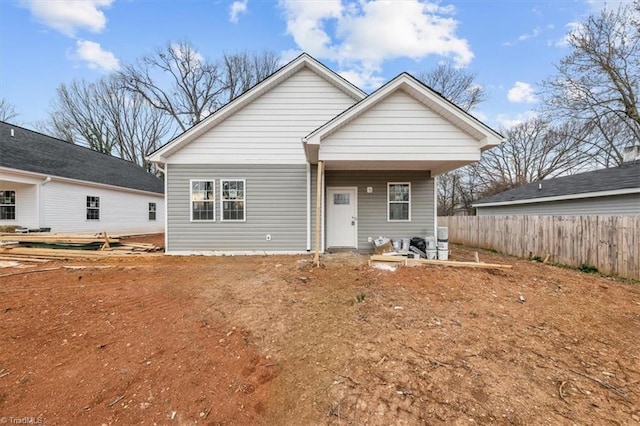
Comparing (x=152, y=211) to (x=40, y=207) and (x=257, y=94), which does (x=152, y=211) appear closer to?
(x=40, y=207)

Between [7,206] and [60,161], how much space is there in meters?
2.94

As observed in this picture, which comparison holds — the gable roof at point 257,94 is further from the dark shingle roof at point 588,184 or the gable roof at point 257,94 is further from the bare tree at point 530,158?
the bare tree at point 530,158

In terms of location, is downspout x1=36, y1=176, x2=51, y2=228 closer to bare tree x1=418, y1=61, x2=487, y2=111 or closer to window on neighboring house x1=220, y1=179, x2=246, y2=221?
window on neighboring house x1=220, y1=179, x2=246, y2=221

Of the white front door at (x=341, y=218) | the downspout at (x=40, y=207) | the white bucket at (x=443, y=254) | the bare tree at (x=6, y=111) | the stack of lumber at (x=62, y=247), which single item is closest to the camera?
→ the white bucket at (x=443, y=254)

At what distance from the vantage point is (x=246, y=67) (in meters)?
27.7

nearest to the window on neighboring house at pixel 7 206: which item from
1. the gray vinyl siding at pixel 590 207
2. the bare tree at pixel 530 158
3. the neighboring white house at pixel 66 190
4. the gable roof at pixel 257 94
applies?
the neighboring white house at pixel 66 190

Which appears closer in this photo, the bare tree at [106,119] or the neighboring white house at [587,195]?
the neighboring white house at [587,195]

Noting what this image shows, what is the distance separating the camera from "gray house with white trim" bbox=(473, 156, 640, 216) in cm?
977

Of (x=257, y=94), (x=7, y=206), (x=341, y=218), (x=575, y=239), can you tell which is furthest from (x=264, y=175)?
(x=7, y=206)

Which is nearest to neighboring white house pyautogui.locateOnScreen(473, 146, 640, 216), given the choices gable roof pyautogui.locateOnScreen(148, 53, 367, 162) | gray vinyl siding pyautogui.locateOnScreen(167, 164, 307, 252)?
gable roof pyautogui.locateOnScreen(148, 53, 367, 162)

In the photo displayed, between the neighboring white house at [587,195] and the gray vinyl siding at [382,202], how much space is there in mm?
7038

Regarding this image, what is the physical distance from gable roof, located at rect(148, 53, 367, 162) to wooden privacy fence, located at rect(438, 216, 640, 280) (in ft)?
23.7

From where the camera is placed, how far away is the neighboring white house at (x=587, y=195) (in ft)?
32.2

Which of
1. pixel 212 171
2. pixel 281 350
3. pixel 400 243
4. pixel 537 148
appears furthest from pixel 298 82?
pixel 537 148
